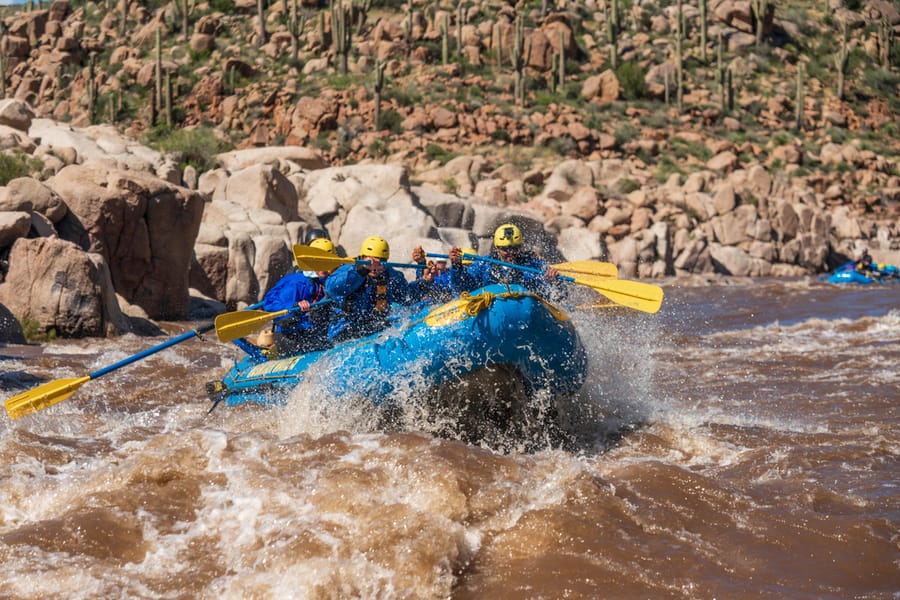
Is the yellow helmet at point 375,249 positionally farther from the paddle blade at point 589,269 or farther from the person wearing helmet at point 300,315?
the paddle blade at point 589,269

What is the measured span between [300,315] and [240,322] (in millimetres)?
508

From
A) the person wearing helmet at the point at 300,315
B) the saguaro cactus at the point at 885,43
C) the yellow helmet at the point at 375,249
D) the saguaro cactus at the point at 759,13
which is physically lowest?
the person wearing helmet at the point at 300,315

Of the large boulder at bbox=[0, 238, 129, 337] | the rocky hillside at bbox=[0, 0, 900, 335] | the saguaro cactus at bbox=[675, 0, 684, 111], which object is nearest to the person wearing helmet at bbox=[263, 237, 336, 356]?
the large boulder at bbox=[0, 238, 129, 337]

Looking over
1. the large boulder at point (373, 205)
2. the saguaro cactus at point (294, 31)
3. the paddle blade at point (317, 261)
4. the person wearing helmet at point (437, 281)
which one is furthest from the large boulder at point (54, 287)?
the saguaro cactus at point (294, 31)

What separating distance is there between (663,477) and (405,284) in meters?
2.64

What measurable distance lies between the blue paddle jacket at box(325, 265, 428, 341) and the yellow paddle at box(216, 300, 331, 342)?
6.3 inches

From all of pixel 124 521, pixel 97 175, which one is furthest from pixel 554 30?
pixel 124 521

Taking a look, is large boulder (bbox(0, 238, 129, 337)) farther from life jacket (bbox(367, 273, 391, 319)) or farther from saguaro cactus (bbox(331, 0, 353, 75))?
saguaro cactus (bbox(331, 0, 353, 75))

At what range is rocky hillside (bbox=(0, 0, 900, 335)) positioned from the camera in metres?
13.0

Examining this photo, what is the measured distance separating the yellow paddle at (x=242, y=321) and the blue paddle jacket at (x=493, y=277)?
971 mm

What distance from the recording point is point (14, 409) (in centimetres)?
595

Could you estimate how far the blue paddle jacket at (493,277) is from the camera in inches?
265

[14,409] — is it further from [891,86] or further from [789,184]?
[891,86]

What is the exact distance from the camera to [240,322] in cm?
664
